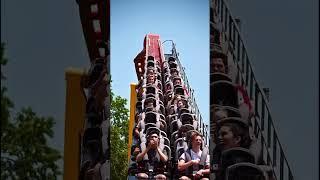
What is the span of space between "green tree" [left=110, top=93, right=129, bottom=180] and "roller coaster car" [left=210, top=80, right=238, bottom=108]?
3.24ft

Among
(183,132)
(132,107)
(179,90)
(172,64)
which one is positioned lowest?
(183,132)

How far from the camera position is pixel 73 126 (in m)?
6.45

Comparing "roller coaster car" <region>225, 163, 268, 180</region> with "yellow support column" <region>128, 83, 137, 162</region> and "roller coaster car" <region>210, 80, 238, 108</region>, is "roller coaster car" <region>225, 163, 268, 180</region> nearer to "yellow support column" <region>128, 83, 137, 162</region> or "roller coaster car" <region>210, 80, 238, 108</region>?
"roller coaster car" <region>210, 80, 238, 108</region>

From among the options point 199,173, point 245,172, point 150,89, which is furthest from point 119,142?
point 245,172

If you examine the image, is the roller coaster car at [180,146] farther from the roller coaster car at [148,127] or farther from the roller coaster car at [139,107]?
the roller coaster car at [139,107]

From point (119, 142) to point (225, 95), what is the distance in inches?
54.4

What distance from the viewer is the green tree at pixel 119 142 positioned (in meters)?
6.84

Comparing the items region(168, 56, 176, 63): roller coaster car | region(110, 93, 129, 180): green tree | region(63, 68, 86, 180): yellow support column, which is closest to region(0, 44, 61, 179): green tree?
region(63, 68, 86, 180): yellow support column

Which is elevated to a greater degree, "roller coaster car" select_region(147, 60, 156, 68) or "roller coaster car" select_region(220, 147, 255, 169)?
"roller coaster car" select_region(147, 60, 156, 68)

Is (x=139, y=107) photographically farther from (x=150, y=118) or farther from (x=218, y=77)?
(x=218, y=77)

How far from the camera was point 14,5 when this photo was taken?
226 inches

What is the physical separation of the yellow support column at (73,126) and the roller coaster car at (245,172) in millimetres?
1520

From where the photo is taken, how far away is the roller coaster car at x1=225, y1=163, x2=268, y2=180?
6.15 meters

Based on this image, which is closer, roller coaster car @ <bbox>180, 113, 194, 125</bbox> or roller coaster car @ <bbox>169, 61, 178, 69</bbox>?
roller coaster car @ <bbox>180, 113, 194, 125</bbox>
